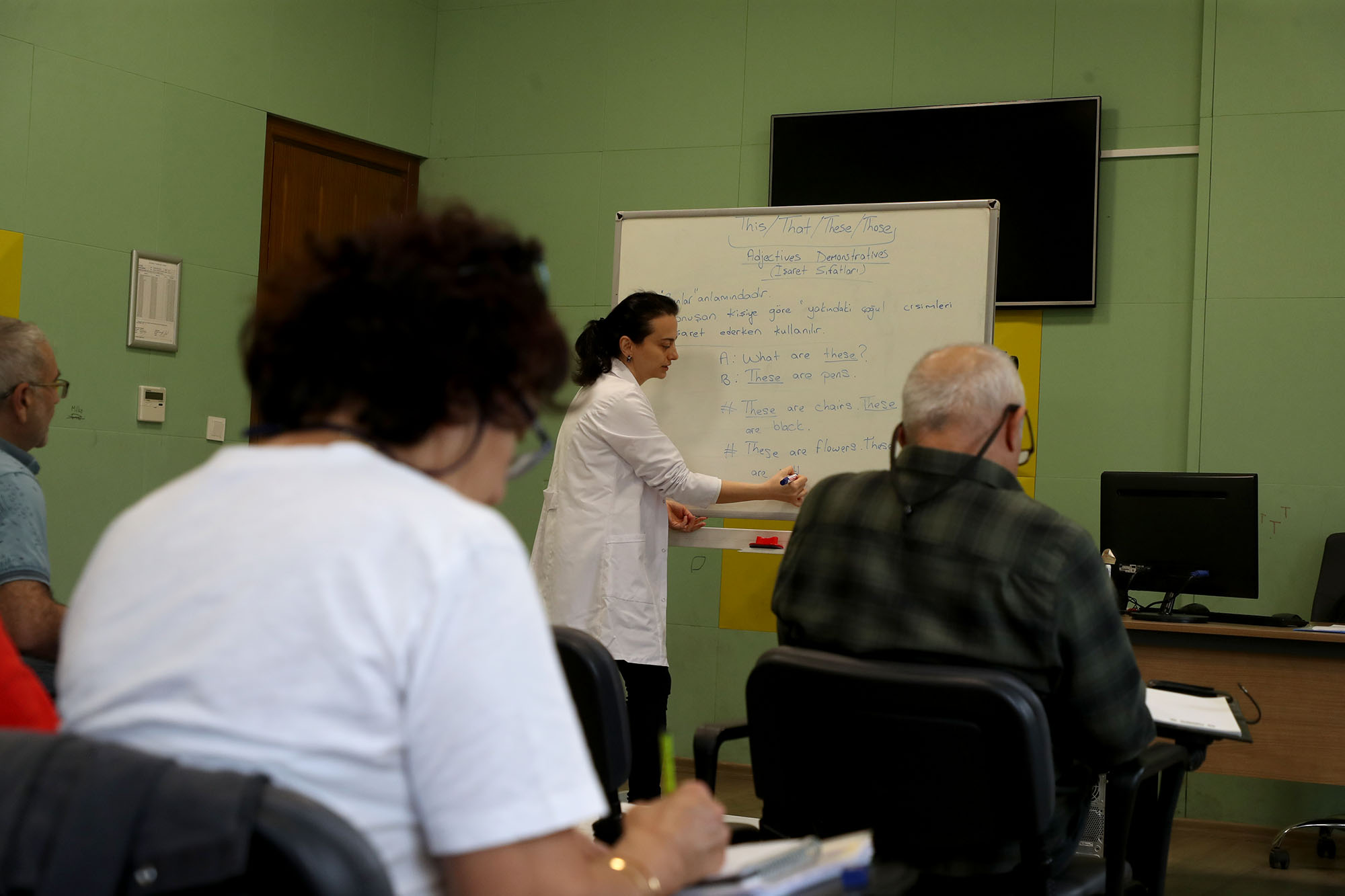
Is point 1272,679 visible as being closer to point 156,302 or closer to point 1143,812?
point 1143,812

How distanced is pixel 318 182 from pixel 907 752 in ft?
13.1

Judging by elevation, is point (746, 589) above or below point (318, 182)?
below

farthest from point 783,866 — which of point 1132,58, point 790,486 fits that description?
point 1132,58

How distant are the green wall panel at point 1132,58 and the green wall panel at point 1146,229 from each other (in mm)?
181

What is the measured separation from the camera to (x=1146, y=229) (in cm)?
438

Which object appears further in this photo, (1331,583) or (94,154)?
(94,154)

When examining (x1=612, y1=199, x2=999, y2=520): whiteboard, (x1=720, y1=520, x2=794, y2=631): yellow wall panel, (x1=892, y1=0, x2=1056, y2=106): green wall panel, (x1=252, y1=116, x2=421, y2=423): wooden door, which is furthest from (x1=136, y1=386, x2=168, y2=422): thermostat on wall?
(x1=892, y1=0, x2=1056, y2=106): green wall panel

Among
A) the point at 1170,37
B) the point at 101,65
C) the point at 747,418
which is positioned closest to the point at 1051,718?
the point at 747,418

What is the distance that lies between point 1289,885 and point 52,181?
14.4 ft

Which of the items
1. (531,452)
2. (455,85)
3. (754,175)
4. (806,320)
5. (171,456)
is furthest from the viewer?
(455,85)

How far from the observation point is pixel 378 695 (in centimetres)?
73

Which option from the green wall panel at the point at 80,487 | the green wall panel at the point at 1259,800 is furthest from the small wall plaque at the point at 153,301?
the green wall panel at the point at 1259,800

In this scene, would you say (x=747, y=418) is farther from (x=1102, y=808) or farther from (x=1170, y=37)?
(x=1170, y=37)

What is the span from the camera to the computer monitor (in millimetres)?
3326
